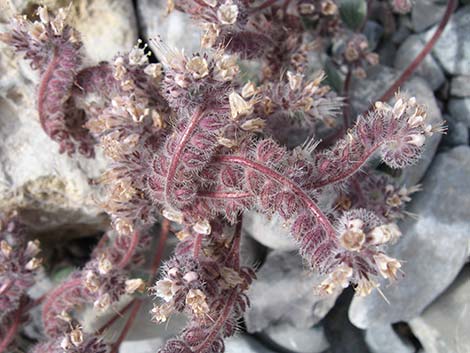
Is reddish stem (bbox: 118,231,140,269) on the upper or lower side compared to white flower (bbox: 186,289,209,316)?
lower

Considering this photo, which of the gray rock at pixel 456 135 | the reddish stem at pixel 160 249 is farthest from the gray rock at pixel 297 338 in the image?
the gray rock at pixel 456 135

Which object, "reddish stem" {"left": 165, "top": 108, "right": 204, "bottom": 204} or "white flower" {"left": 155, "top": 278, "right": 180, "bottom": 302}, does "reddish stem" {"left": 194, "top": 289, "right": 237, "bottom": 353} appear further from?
"reddish stem" {"left": 165, "top": 108, "right": 204, "bottom": 204}

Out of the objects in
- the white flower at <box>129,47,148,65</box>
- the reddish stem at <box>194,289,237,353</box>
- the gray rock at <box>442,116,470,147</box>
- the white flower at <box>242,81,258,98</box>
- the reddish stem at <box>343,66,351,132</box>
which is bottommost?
the reddish stem at <box>194,289,237,353</box>

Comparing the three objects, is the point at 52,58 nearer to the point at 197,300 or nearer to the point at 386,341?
the point at 197,300

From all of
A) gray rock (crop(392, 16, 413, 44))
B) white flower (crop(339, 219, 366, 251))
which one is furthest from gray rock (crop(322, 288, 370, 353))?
gray rock (crop(392, 16, 413, 44))

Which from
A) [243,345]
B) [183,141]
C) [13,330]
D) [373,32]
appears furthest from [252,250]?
[373,32]

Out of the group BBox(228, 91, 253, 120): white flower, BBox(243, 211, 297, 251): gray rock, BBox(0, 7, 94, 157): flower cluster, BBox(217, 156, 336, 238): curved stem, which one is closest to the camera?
BBox(217, 156, 336, 238): curved stem
